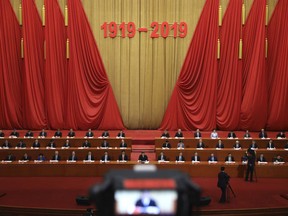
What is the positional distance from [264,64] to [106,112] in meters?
5.97

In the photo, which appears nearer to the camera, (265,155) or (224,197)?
(224,197)

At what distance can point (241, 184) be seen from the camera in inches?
431

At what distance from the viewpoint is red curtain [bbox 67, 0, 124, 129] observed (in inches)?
605

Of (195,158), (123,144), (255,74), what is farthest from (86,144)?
(255,74)

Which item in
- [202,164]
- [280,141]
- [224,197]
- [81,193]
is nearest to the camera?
[224,197]

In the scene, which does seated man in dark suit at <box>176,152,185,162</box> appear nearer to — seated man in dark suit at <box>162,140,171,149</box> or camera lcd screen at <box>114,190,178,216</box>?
seated man in dark suit at <box>162,140,171,149</box>

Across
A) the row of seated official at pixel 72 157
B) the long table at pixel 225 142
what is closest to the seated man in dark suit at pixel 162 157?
the row of seated official at pixel 72 157

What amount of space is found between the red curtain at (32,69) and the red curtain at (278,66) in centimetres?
836

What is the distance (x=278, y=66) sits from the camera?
1528cm

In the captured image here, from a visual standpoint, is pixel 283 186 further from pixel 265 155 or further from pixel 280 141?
pixel 280 141

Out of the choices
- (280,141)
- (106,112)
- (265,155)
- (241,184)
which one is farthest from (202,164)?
(106,112)

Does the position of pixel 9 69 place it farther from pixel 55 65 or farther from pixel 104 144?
pixel 104 144

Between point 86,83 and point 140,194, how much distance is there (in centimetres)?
1342

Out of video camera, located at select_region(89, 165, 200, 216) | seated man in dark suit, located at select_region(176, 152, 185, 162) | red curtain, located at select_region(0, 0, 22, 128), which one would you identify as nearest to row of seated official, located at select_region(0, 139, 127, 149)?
seated man in dark suit, located at select_region(176, 152, 185, 162)
